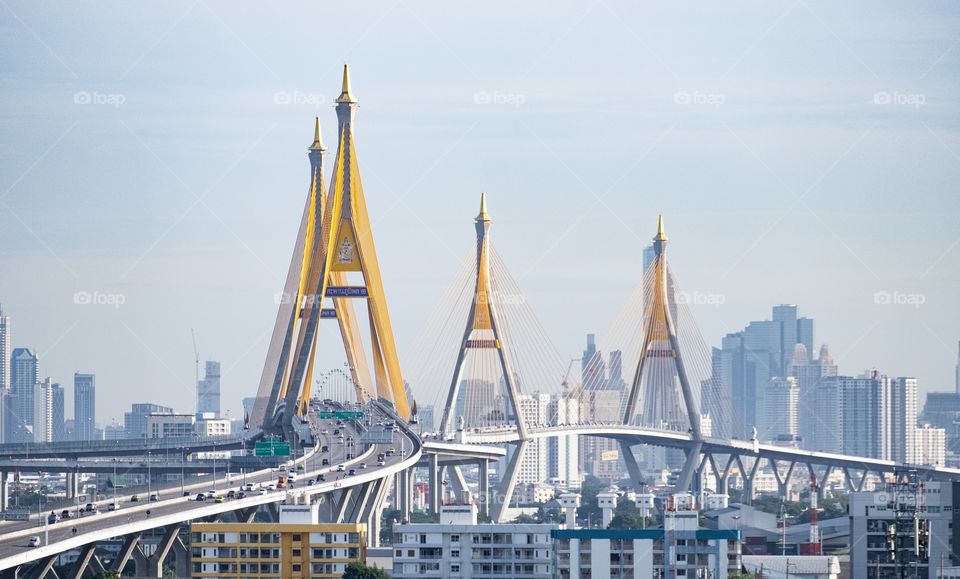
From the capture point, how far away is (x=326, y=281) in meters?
71.6

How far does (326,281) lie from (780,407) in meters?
85.6

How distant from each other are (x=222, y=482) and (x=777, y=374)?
107 m

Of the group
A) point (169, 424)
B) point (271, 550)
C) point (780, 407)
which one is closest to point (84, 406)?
point (169, 424)

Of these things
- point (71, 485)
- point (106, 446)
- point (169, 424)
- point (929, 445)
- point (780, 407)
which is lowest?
point (929, 445)

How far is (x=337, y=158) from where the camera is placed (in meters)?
72.0

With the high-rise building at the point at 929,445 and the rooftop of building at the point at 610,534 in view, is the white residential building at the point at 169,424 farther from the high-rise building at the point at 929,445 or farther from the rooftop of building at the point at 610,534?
the rooftop of building at the point at 610,534

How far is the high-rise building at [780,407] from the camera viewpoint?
498 feet

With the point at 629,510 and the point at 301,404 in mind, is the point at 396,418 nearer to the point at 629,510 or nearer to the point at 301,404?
the point at 301,404

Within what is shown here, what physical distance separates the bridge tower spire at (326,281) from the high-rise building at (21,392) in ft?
185

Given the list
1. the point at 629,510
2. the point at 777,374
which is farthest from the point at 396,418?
the point at 777,374

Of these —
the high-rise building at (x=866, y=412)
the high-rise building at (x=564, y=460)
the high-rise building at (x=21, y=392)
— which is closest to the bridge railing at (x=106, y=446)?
the high-rise building at (x=21, y=392)

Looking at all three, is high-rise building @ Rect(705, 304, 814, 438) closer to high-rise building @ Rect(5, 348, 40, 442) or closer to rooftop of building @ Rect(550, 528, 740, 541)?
high-rise building @ Rect(5, 348, 40, 442)

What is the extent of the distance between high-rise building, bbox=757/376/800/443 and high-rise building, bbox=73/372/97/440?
134ft

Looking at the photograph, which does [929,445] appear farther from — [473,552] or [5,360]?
[473,552]
